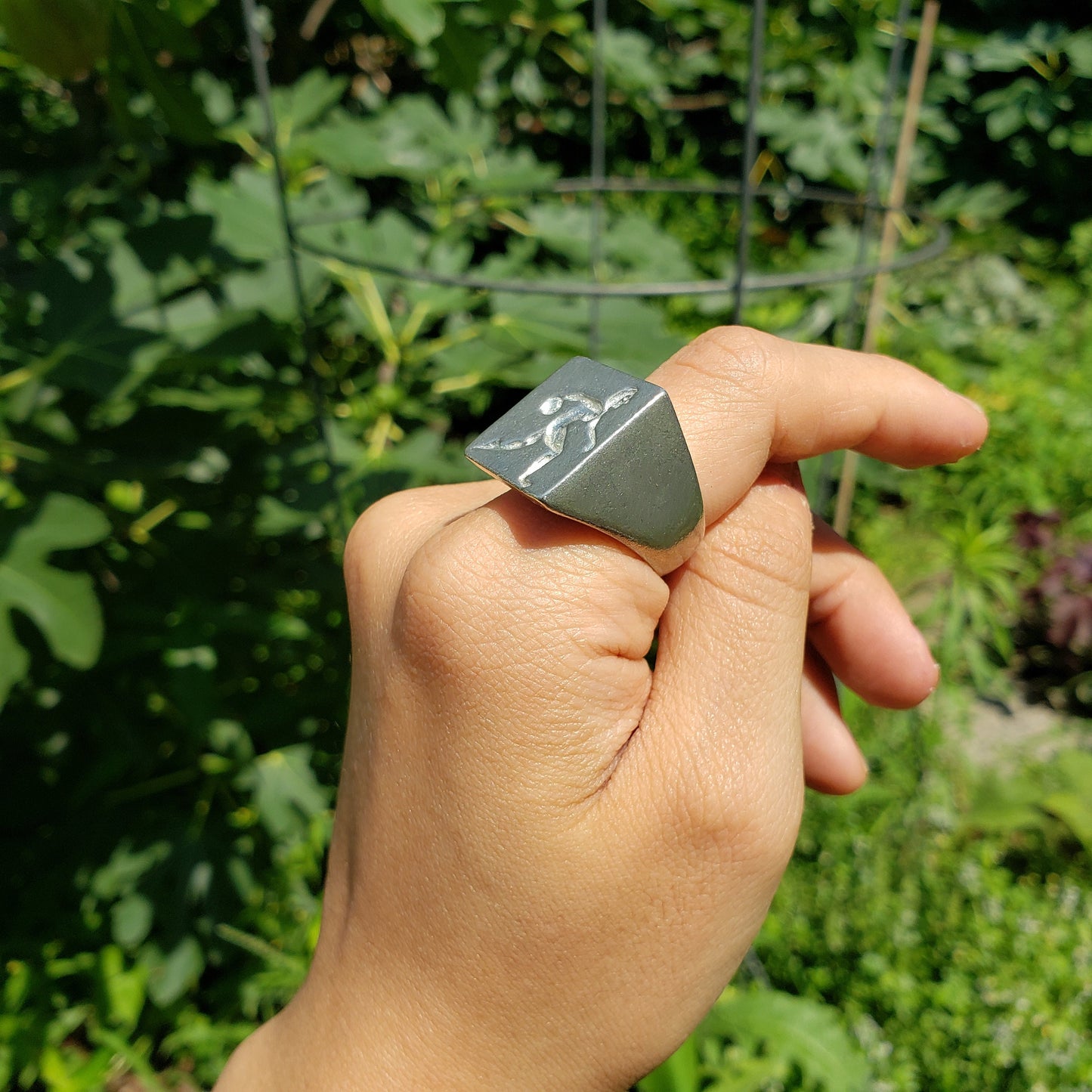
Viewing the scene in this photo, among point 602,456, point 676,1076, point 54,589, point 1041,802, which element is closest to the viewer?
point 602,456

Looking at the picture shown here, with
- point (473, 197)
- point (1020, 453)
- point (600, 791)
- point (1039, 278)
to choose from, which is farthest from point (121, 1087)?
point (1039, 278)

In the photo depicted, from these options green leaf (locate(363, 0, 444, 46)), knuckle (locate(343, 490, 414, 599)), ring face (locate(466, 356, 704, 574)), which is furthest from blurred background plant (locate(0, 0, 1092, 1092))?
ring face (locate(466, 356, 704, 574))

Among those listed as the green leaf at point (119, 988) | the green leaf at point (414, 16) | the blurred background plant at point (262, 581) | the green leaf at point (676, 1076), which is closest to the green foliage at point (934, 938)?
the blurred background plant at point (262, 581)

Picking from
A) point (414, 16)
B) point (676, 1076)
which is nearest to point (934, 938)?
point (676, 1076)

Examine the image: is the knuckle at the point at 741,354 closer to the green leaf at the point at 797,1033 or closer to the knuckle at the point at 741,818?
the knuckle at the point at 741,818

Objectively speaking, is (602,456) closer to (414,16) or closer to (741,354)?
(741,354)

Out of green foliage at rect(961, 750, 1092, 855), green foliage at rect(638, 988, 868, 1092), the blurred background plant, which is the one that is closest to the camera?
the blurred background plant

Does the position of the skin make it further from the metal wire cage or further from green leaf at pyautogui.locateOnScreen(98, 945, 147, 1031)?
green leaf at pyautogui.locateOnScreen(98, 945, 147, 1031)
